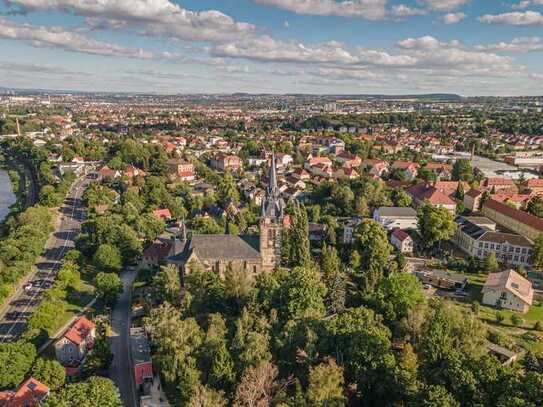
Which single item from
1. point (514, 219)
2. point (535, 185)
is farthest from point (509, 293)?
point (535, 185)

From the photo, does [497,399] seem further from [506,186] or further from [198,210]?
[506,186]

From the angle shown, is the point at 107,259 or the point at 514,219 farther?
the point at 514,219

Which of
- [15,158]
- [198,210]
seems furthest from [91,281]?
[15,158]

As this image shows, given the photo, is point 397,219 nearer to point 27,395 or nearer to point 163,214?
point 163,214

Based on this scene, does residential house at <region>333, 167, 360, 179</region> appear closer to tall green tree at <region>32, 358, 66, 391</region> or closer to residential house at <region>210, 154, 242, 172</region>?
residential house at <region>210, 154, 242, 172</region>

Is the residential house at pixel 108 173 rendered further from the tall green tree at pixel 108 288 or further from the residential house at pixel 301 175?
the tall green tree at pixel 108 288

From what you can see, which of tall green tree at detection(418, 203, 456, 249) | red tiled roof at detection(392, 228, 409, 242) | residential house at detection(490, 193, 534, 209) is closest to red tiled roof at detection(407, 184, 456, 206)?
residential house at detection(490, 193, 534, 209)
